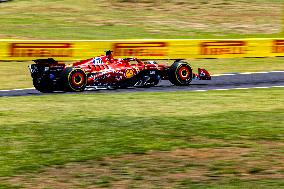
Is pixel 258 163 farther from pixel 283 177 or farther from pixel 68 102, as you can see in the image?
pixel 68 102

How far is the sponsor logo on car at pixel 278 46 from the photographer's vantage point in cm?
2981

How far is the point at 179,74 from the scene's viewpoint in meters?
22.8

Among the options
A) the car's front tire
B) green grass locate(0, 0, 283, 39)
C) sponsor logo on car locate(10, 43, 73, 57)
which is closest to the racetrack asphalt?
the car's front tire

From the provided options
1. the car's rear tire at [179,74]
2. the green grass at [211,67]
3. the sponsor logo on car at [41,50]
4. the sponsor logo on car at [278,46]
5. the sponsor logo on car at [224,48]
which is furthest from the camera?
the sponsor logo on car at [278,46]

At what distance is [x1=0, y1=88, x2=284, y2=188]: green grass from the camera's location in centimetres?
1107

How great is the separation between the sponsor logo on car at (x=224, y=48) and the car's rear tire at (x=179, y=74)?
6.67 metres

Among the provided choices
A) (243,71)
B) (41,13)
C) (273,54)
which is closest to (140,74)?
(243,71)

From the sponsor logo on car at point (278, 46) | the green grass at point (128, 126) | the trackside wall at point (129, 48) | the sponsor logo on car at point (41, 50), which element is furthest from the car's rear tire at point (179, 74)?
the sponsor logo on car at point (278, 46)

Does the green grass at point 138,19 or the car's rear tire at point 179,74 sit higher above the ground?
the green grass at point 138,19

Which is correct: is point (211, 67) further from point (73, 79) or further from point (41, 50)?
point (73, 79)

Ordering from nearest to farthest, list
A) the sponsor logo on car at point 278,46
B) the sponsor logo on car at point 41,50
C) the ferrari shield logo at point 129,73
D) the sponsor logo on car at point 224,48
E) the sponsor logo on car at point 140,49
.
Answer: the ferrari shield logo at point 129,73 < the sponsor logo on car at point 41,50 < the sponsor logo on car at point 140,49 < the sponsor logo on car at point 224,48 < the sponsor logo on car at point 278,46

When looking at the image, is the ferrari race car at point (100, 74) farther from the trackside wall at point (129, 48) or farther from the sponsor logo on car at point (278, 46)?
the sponsor logo on car at point (278, 46)

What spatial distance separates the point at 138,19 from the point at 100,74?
21.7m


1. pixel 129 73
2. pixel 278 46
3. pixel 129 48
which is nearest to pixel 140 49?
pixel 129 48
